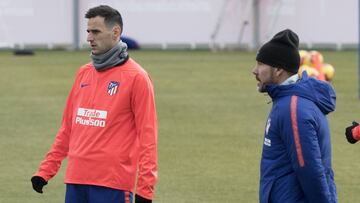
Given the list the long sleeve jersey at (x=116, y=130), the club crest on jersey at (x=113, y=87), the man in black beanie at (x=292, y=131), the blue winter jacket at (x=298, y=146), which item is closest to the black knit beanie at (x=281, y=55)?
the man in black beanie at (x=292, y=131)

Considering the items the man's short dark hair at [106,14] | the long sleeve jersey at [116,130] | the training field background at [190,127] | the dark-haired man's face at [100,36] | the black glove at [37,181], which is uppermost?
the man's short dark hair at [106,14]

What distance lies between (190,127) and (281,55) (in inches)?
450

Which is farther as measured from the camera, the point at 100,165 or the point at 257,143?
the point at 257,143

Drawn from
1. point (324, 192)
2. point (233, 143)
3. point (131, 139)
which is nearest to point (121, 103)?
point (131, 139)

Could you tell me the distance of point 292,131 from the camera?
5.91 meters

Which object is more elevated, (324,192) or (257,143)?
(324,192)

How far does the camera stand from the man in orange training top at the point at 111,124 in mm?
6930

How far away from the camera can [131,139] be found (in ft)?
22.9

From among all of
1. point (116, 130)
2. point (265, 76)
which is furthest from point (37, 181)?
point (265, 76)

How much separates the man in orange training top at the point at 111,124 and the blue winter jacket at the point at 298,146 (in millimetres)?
1049

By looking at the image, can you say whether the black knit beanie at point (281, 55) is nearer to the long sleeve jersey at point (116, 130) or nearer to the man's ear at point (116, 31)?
the long sleeve jersey at point (116, 130)

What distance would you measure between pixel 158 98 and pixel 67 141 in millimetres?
14618

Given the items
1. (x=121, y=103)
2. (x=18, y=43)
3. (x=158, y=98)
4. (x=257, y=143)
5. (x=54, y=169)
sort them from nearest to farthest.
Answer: (x=121, y=103)
(x=54, y=169)
(x=257, y=143)
(x=158, y=98)
(x=18, y=43)

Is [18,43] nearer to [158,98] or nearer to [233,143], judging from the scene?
[158,98]
